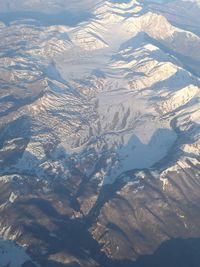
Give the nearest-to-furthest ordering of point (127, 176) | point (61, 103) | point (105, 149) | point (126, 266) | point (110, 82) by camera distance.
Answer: point (126, 266)
point (127, 176)
point (105, 149)
point (61, 103)
point (110, 82)

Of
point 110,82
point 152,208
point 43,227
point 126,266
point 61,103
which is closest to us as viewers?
point 126,266

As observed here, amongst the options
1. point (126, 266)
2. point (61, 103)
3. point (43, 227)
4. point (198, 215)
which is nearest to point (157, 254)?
point (126, 266)

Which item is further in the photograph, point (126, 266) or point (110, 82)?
point (110, 82)

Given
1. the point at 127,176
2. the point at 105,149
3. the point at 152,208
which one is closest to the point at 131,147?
the point at 105,149

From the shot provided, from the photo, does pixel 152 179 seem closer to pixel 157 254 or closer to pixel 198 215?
pixel 198 215

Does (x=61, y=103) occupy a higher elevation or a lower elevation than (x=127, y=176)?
lower

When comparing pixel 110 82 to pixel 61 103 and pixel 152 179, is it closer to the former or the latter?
pixel 61 103
